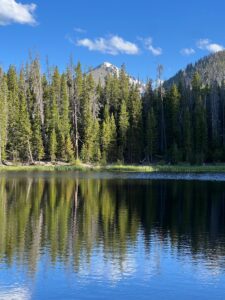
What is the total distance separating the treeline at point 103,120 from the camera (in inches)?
4114

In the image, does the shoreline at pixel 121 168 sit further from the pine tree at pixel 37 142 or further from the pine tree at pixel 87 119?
the pine tree at pixel 87 119

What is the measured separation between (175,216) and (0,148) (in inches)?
2553

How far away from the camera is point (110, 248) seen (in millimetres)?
23750

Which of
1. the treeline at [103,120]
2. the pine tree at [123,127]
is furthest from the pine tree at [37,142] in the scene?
the pine tree at [123,127]

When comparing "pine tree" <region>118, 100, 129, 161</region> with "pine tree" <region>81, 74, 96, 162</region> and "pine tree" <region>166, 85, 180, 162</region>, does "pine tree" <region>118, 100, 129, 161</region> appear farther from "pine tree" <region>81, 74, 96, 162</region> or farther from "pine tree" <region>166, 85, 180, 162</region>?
"pine tree" <region>166, 85, 180, 162</region>

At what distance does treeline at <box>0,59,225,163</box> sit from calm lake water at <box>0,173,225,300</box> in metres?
61.5

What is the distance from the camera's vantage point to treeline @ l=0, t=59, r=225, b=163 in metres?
104

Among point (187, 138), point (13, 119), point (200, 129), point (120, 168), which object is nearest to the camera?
point (120, 168)

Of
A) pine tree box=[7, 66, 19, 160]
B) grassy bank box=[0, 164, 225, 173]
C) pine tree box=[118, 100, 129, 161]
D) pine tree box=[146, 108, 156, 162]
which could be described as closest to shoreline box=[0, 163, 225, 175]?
grassy bank box=[0, 164, 225, 173]

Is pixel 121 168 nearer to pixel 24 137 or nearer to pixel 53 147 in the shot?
pixel 53 147

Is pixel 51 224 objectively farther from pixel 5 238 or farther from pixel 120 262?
pixel 120 262

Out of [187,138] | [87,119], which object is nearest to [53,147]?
[87,119]

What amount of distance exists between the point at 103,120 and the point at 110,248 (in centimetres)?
9227

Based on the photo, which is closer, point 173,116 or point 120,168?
point 120,168
